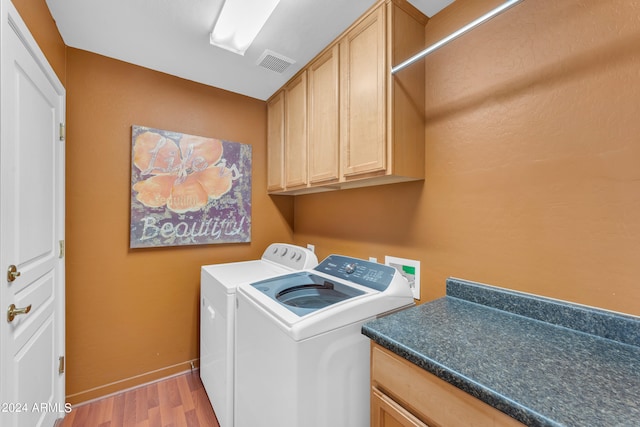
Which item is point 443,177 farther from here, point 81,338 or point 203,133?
point 81,338

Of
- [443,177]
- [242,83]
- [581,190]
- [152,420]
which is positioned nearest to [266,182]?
[242,83]

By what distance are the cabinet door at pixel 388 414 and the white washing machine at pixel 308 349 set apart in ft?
0.58

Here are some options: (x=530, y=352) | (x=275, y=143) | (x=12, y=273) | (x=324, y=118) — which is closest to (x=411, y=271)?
(x=530, y=352)

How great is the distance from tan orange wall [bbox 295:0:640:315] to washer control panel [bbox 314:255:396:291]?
0.86 ft

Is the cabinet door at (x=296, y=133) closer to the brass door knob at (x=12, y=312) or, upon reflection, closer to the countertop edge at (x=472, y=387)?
the countertop edge at (x=472, y=387)

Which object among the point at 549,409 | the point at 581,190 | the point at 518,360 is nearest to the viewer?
the point at 549,409

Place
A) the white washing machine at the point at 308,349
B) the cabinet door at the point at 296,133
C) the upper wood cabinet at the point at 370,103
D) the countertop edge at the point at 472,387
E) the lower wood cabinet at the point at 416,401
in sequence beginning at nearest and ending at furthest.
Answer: the countertop edge at the point at 472,387, the lower wood cabinet at the point at 416,401, the white washing machine at the point at 308,349, the upper wood cabinet at the point at 370,103, the cabinet door at the point at 296,133

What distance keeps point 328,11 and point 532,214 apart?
142 centimetres

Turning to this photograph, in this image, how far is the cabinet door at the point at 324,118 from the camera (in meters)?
1.59

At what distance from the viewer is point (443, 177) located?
1376 millimetres

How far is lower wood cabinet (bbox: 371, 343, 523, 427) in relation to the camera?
0.65m

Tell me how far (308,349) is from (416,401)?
39 cm

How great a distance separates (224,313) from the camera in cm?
148

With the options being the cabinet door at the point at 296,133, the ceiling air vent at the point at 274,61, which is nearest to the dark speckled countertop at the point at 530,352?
the cabinet door at the point at 296,133
